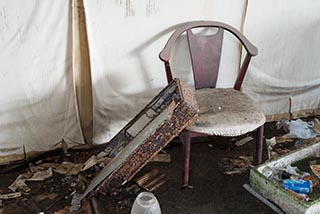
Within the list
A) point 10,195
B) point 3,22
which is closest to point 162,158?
point 10,195

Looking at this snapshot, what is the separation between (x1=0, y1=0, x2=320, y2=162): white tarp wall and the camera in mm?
2408

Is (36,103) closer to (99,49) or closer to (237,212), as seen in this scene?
(99,49)

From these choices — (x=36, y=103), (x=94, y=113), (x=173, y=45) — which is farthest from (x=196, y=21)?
(x=36, y=103)

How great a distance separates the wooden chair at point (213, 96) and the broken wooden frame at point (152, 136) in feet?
0.36

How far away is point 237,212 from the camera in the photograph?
7.50 ft

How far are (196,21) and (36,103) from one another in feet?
3.52

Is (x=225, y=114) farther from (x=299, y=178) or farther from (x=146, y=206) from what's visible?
(x=146, y=206)

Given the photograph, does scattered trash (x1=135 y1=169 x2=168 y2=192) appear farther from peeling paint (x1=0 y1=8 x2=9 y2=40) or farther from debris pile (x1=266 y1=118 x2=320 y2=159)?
peeling paint (x1=0 y1=8 x2=9 y2=40)

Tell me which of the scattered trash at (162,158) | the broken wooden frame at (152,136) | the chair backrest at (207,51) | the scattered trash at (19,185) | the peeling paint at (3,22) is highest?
the peeling paint at (3,22)

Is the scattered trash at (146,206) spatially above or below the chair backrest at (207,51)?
below

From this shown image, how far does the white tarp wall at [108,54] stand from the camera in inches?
94.8

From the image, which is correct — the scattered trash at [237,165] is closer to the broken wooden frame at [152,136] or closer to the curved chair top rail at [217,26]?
the broken wooden frame at [152,136]

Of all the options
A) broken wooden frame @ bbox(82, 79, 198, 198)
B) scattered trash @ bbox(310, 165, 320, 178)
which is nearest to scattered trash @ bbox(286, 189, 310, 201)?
scattered trash @ bbox(310, 165, 320, 178)

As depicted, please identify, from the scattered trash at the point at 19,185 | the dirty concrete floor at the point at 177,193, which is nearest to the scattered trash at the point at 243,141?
the dirty concrete floor at the point at 177,193
